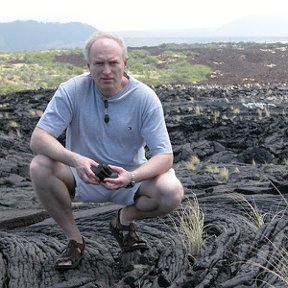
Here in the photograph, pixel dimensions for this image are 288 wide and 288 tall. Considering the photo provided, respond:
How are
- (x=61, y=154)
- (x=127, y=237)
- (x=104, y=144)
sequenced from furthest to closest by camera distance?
(x=127, y=237), (x=104, y=144), (x=61, y=154)

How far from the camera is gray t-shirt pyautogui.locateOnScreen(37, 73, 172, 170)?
5004mm

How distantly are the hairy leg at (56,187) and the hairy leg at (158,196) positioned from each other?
0.55 meters

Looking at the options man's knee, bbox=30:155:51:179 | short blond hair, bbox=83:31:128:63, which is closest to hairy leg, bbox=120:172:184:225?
man's knee, bbox=30:155:51:179

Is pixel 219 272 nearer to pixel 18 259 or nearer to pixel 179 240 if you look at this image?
pixel 179 240

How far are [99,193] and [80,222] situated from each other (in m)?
1.43

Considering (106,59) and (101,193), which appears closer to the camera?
(106,59)

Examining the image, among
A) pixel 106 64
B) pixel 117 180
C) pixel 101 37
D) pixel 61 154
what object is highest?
pixel 101 37

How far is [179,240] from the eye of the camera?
5.46m

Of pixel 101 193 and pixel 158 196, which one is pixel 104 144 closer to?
pixel 101 193

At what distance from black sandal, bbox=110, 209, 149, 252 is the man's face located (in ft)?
3.82

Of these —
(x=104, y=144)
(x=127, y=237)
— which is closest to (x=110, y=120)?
(x=104, y=144)

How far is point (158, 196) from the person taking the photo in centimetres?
496

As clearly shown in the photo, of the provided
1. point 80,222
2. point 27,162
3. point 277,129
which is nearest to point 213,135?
point 277,129

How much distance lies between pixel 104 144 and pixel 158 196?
0.63m
